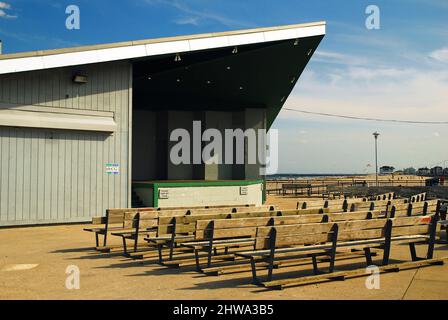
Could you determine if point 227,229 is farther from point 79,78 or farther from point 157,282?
point 79,78

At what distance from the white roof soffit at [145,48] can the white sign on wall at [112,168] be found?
3448 millimetres

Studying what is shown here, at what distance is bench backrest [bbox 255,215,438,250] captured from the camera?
6.16 meters

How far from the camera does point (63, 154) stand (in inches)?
588

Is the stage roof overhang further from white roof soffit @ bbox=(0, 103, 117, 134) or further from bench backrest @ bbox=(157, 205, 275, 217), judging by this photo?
bench backrest @ bbox=(157, 205, 275, 217)

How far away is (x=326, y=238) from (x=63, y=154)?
10.6 m

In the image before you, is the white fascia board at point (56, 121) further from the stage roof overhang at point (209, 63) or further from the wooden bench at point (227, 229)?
the wooden bench at point (227, 229)

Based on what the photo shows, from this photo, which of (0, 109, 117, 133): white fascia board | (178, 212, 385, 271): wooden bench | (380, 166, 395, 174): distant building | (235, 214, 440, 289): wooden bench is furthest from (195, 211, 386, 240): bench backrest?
(380, 166, 395, 174): distant building

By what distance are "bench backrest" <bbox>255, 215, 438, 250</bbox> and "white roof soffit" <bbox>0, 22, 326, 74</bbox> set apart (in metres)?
9.69

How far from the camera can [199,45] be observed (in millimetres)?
15805

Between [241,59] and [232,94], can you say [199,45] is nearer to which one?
[241,59]

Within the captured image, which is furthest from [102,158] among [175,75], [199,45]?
[175,75]

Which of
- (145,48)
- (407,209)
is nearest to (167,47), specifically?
(145,48)

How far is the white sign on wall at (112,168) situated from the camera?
621 inches
